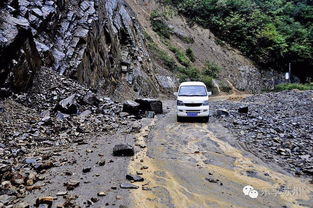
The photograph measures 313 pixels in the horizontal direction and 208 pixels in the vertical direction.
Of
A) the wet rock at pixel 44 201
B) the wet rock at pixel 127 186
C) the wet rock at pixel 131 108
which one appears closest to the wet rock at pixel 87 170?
the wet rock at pixel 127 186

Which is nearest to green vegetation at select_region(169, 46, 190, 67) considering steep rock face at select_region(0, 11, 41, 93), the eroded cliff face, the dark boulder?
the eroded cliff face

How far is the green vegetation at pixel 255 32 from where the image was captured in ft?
139

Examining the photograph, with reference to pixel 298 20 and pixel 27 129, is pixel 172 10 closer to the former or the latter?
pixel 298 20

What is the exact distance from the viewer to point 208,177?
6.08 meters

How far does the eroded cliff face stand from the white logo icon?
8.98 meters

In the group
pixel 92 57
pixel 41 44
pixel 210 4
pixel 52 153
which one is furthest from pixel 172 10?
pixel 52 153

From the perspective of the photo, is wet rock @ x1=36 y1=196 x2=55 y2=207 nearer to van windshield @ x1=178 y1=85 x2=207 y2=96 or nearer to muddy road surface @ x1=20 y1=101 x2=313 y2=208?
muddy road surface @ x1=20 y1=101 x2=313 y2=208

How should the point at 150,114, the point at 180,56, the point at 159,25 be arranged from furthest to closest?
1. the point at 159,25
2. the point at 180,56
3. the point at 150,114

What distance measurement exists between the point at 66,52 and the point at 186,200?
44.7ft

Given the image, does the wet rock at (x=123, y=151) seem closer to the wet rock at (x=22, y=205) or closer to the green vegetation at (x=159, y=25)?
the wet rock at (x=22, y=205)

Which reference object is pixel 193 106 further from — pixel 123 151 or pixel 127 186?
→ pixel 127 186

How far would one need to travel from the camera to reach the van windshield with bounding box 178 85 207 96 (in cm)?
1323

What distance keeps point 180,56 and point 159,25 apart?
242 inches

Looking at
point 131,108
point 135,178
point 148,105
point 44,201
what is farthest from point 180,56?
point 44,201
